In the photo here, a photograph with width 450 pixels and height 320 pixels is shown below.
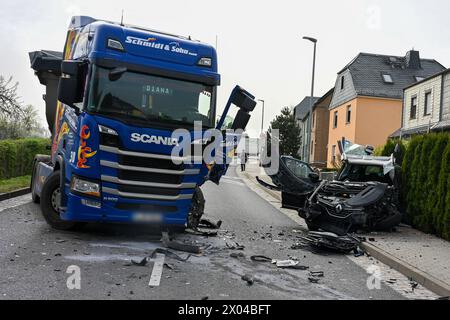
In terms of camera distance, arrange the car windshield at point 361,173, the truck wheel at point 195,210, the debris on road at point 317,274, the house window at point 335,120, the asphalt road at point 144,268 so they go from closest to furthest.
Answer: the asphalt road at point 144,268
the debris on road at point 317,274
the truck wheel at point 195,210
the car windshield at point 361,173
the house window at point 335,120

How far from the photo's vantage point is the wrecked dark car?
34.8 ft

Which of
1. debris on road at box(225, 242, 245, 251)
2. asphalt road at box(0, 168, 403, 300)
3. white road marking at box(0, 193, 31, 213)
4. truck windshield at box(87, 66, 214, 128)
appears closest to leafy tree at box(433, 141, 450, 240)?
asphalt road at box(0, 168, 403, 300)

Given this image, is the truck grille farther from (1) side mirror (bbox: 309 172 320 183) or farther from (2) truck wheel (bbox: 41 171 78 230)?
(1) side mirror (bbox: 309 172 320 183)

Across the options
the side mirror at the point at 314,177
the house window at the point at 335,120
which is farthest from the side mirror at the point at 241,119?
the house window at the point at 335,120

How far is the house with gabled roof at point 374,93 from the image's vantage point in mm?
39688

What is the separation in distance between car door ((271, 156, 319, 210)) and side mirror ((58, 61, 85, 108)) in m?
Answer: 5.43

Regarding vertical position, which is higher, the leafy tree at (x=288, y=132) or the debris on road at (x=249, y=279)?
the leafy tree at (x=288, y=132)

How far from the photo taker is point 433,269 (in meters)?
7.74

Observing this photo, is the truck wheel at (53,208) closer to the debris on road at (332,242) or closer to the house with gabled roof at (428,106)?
the debris on road at (332,242)

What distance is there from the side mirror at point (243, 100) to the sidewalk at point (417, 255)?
3.44 metres

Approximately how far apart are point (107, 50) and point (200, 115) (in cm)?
186

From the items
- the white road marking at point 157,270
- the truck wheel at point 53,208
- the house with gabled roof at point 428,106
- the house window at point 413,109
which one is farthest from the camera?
the house window at point 413,109

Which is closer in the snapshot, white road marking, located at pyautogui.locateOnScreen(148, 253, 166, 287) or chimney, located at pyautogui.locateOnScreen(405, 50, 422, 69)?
white road marking, located at pyautogui.locateOnScreen(148, 253, 166, 287)

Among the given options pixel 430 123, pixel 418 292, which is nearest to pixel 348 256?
pixel 418 292
